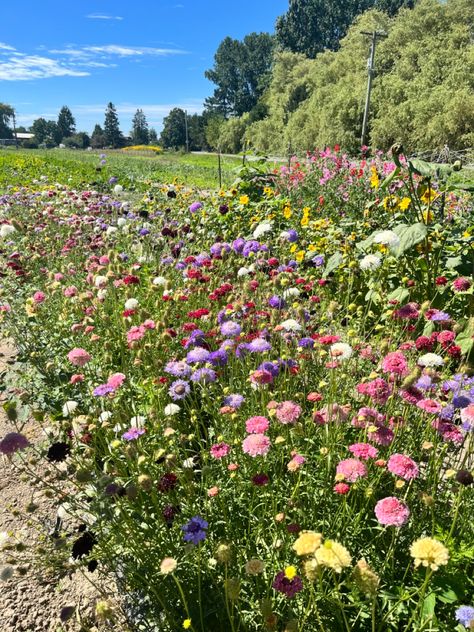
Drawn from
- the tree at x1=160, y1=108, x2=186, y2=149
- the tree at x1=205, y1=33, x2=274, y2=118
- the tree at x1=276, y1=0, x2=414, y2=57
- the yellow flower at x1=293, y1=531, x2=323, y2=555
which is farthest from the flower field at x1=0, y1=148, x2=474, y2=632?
the tree at x1=205, y1=33, x2=274, y2=118

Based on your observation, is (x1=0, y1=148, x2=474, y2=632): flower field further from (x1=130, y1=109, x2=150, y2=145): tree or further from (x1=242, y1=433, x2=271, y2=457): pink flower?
(x1=130, y1=109, x2=150, y2=145): tree

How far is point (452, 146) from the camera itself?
2062 centimetres

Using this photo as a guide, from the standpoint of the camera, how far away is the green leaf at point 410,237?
2787 millimetres

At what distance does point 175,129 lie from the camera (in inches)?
2968

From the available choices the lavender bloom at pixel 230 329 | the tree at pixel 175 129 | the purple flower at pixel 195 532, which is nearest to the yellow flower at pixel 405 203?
the lavender bloom at pixel 230 329

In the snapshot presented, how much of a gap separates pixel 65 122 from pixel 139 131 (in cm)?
1949

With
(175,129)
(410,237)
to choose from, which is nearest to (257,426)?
(410,237)

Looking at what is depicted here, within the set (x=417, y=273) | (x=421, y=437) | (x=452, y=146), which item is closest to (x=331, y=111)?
(x=452, y=146)

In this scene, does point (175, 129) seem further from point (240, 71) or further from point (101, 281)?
point (101, 281)

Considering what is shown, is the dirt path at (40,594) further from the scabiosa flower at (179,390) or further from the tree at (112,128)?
the tree at (112,128)

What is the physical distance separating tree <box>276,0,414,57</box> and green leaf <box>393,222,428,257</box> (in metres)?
70.9

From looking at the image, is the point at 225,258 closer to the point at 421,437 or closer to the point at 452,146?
the point at 421,437

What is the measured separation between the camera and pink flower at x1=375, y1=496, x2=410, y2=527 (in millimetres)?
1176

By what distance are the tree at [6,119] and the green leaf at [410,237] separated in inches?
4559
